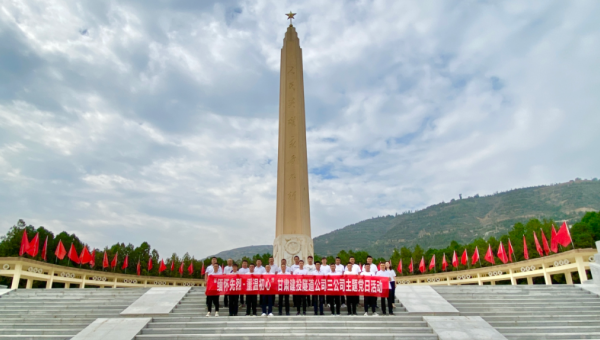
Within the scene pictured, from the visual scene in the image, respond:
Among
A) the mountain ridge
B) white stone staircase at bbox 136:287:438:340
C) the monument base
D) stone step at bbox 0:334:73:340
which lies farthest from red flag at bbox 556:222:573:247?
the mountain ridge

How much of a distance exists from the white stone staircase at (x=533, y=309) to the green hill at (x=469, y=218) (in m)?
76.2

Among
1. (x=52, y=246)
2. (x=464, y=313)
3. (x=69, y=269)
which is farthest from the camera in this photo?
(x=52, y=246)

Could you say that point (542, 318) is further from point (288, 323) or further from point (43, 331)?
point (43, 331)

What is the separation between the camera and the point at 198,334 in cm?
654

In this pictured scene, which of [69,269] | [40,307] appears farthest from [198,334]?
[69,269]

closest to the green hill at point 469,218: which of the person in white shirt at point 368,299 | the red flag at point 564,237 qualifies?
the red flag at point 564,237

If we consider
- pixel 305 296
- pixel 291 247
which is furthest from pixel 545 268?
pixel 305 296

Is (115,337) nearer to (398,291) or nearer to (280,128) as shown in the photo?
(398,291)

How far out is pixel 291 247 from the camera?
41.8ft

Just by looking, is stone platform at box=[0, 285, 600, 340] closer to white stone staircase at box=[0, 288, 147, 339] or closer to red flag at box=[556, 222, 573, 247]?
white stone staircase at box=[0, 288, 147, 339]

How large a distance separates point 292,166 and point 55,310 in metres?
8.07

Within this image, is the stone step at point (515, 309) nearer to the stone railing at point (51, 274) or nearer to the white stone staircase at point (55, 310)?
the white stone staircase at point (55, 310)

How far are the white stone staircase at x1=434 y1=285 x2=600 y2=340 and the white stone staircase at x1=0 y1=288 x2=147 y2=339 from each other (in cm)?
744

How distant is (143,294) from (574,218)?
100m
